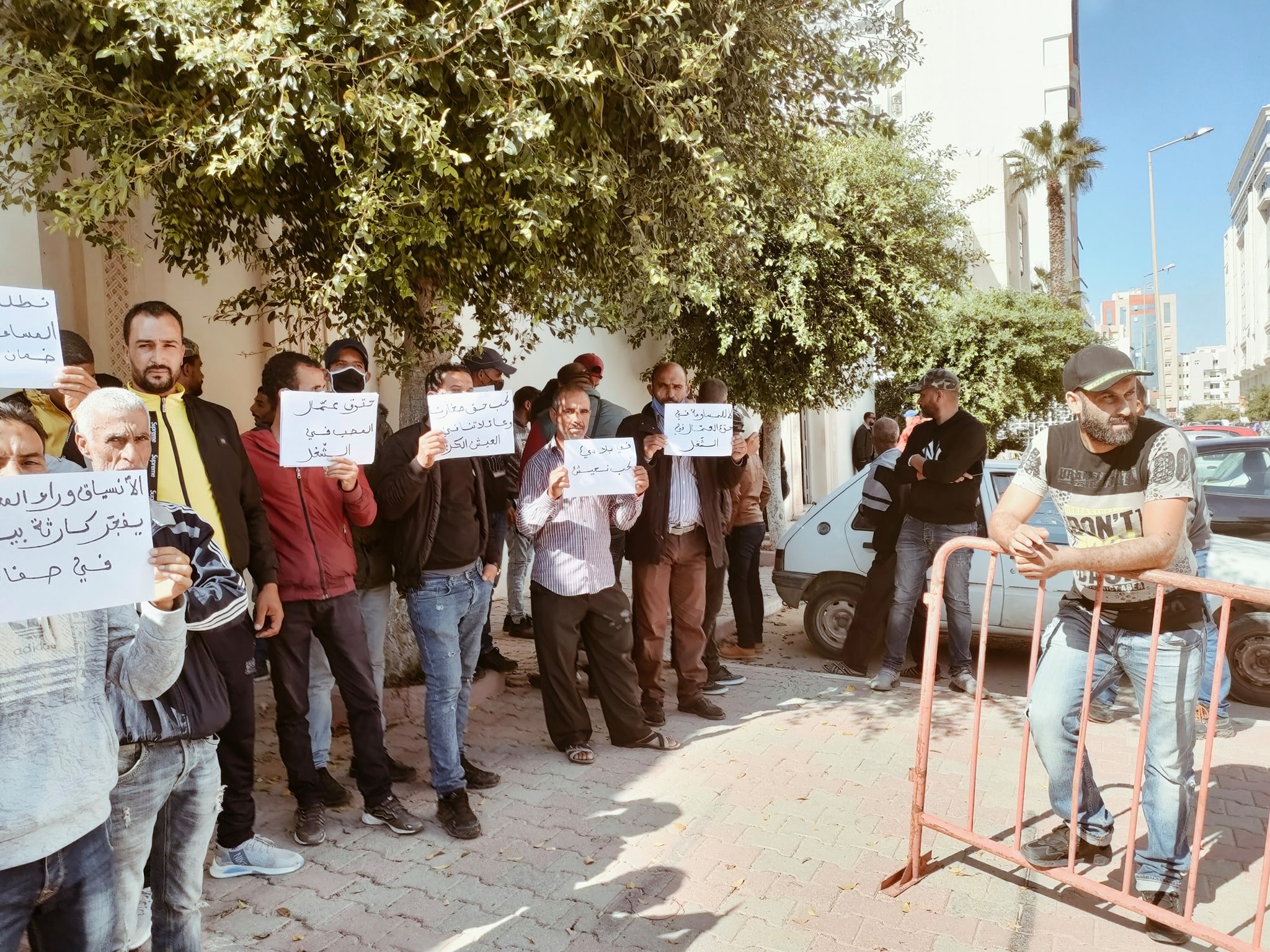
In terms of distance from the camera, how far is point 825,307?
10805 millimetres

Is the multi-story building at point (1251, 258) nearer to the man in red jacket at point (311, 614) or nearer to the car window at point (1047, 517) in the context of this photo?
the car window at point (1047, 517)

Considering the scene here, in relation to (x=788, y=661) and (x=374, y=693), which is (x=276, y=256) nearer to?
(x=374, y=693)

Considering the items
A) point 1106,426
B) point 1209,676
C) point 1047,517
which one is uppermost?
point 1106,426

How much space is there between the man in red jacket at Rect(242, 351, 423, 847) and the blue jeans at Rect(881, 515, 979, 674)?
3.70 m

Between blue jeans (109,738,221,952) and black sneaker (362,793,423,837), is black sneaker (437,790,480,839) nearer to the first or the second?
black sneaker (362,793,423,837)

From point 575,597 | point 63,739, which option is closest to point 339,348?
point 575,597

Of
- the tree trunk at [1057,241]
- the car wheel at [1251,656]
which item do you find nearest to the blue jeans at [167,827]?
the car wheel at [1251,656]

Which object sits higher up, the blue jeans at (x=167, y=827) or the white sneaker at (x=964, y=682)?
the blue jeans at (x=167, y=827)

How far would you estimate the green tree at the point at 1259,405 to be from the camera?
6538 cm

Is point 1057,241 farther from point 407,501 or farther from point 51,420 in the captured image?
point 51,420

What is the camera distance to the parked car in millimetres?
6047

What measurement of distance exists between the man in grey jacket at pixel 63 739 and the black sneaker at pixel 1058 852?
311 centimetres

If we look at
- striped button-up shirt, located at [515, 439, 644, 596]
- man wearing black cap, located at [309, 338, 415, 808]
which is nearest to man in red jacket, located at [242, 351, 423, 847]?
man wearing black cap, located at [309, 338, 415, 808]

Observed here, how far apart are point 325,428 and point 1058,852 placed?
11.3ft
